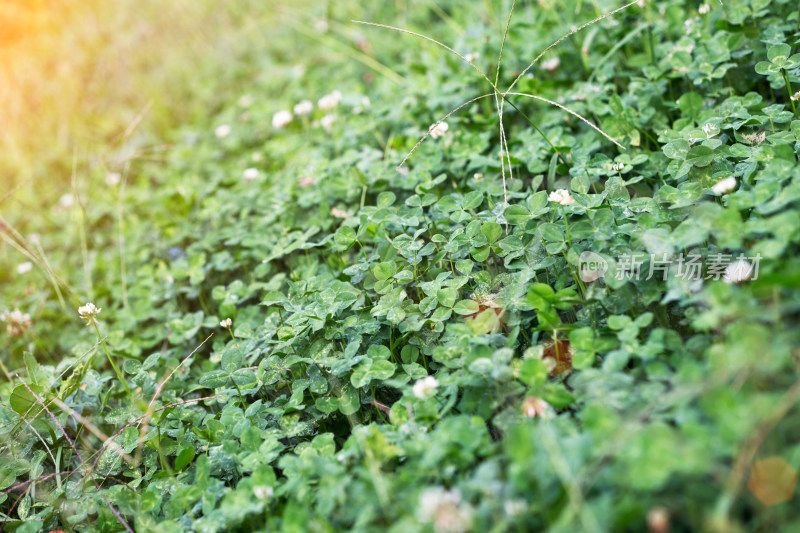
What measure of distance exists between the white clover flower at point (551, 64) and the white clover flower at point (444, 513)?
1935mm

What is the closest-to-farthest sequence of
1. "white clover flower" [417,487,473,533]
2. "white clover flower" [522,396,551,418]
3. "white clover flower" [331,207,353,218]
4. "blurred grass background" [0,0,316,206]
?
1. "white clover flower" [417,487,473,533]
2. "white clover flower" [522,396,551,418]
3. "white clover flower" [331,207,353,218]
4. "blurred grass background" [0,0,316,206]

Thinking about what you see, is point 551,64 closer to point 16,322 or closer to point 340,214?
point 340,214

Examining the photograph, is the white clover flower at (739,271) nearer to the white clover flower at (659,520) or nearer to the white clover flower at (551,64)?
the white clover flower at (659,520)

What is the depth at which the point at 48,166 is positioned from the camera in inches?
144

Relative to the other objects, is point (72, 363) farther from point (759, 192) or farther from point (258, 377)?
point (759, 192)

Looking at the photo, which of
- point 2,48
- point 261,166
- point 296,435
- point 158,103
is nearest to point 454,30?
point 261,166

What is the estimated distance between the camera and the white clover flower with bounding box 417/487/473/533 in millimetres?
976

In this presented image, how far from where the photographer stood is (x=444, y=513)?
3.21ft

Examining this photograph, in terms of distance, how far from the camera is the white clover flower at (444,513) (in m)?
0.98

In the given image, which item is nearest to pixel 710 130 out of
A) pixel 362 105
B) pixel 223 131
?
pixel 362 105

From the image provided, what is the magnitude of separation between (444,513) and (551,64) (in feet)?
6.54

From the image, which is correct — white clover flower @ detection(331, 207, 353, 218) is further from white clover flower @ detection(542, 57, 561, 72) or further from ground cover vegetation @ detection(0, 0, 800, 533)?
white clover flower @ detection(542, 57, 561, 72)

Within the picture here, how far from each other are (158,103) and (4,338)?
2.06 metres

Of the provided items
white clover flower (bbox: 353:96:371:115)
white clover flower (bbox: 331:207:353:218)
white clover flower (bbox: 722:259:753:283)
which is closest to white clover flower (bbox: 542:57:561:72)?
white clover flower (bbox: 353:96:371:115)
